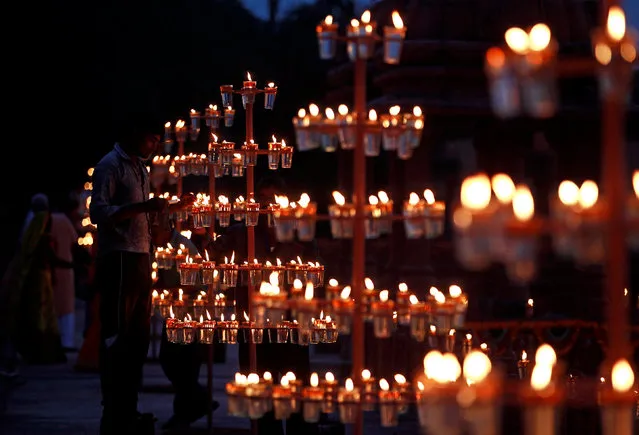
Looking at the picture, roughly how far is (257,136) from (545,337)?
1809 cm

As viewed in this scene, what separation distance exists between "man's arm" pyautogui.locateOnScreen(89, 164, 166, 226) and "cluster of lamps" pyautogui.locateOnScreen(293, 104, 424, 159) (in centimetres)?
326

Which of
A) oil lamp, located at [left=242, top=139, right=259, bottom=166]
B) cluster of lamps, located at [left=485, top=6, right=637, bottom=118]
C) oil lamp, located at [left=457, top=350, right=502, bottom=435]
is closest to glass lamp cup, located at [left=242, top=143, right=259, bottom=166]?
oil lamp, located at [left=242, top=139, right=259, bottom=166]

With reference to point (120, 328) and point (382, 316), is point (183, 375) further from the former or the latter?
point (382, 316)

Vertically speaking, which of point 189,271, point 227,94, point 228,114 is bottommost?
point 189,271

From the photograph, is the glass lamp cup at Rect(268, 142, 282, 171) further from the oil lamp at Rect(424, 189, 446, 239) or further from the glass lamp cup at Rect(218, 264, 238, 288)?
the oil lamp at Rect(424, 189, 446, 239)

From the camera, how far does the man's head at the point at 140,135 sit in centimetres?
1091

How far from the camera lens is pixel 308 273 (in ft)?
32.6

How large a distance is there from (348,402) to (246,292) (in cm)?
477

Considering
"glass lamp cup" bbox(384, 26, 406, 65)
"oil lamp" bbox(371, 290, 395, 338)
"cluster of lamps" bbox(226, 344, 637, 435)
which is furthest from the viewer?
"glass lamp cup" bbox(384, 26, 406, 65)

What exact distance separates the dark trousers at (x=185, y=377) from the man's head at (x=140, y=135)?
2749mm

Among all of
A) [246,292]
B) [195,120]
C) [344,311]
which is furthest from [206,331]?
[344,311]

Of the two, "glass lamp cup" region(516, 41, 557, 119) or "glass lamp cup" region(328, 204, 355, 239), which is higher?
"glass lamp cup" region(516, 41, 557, 119)

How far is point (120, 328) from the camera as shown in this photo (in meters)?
10.8

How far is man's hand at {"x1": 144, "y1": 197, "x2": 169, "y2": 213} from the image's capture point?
34.3 ft
